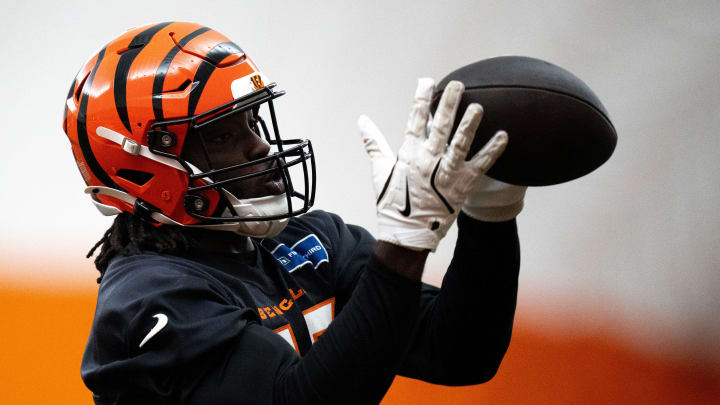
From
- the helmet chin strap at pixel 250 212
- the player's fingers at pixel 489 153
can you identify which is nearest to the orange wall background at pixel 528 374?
the helmet chin strap at pixel 250 212

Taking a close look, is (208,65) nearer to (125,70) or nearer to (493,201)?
(125,70)

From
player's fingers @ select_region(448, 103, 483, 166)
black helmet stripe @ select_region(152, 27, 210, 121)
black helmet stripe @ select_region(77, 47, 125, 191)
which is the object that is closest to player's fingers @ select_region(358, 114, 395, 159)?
player's fingers @ select_region(448, 103, 483, 166)

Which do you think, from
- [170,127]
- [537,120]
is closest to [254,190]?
[170,127]

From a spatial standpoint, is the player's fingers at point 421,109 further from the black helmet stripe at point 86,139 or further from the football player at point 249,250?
the black helmet stripe at point 86,139

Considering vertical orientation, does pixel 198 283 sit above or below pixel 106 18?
below

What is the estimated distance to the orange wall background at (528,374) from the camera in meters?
2.11

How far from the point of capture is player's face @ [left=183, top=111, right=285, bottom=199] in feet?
3.92

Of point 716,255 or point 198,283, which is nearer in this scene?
point 198,283

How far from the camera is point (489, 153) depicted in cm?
93

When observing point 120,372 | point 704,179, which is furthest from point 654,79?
point 120,372

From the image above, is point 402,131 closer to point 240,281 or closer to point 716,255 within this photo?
point 716,255

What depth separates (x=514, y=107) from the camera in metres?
0.97

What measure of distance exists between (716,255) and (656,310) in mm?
232

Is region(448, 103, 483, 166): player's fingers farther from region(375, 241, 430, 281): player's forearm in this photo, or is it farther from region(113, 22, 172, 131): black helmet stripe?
region(113, 22, 172, 131): black helmet stripe
